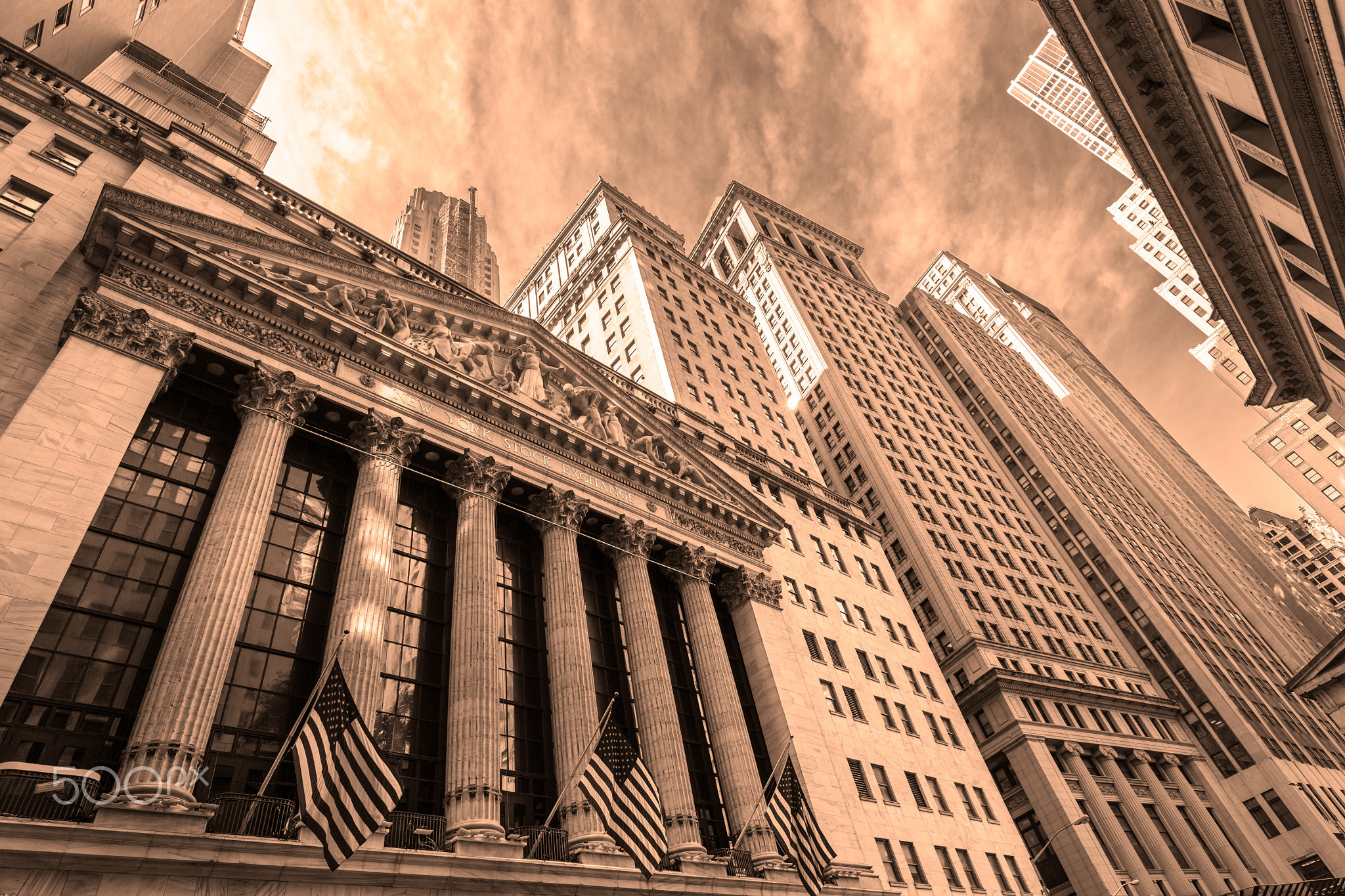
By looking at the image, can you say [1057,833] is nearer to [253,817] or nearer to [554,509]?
[554,509]

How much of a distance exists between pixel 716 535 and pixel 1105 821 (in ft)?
132

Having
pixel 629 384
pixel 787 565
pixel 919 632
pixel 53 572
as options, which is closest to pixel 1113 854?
pixel 919 632

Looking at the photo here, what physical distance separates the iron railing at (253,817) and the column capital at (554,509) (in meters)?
15.2

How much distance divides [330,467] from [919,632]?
39561mm

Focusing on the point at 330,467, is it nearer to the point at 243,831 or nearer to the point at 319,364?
the point at 319,364

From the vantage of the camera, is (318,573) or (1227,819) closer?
(318,573)

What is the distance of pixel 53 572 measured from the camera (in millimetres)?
17281

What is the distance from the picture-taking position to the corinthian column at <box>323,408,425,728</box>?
21.4 meters

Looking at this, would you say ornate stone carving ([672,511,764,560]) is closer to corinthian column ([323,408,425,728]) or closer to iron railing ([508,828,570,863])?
corinthian column ([323,408,425,728])

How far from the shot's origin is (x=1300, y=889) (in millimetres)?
56750

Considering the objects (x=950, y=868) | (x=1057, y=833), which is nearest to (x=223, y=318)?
(x=950, y=868)

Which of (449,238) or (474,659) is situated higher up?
(449,238)

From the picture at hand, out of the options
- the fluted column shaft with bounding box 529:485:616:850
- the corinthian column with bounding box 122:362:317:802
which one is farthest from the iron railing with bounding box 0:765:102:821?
the fluted column shaft with bounding box 529:485:616:850

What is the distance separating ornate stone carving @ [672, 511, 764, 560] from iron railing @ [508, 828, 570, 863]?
58.2ft
